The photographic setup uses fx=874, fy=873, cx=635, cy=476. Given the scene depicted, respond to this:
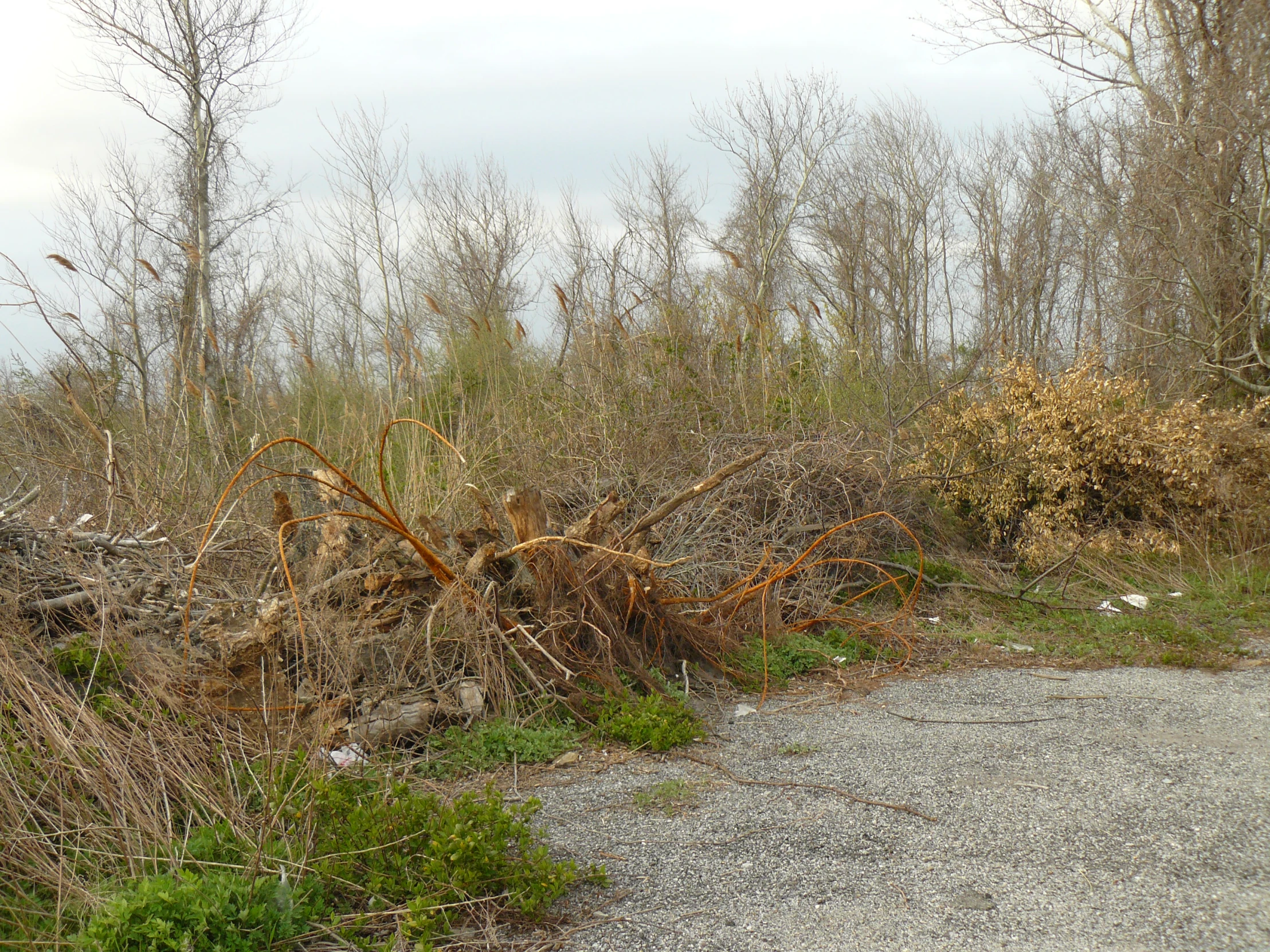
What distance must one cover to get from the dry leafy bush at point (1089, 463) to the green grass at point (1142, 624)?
63 centimetres

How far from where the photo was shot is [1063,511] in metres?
7.75

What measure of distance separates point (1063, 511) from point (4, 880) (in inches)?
305

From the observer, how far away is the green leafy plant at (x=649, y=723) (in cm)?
380

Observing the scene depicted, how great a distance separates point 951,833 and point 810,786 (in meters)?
0.59

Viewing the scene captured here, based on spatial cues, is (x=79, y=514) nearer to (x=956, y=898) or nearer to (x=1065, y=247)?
(x=956, y=898)

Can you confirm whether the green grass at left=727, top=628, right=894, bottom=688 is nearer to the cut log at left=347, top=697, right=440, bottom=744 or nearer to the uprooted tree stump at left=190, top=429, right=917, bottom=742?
the uprooted tree stump at left=190, top=429, right=917, bottom=742

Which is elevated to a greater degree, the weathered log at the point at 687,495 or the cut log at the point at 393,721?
the weathered log at the point at 687,495

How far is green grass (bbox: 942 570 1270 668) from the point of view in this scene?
5.33 m

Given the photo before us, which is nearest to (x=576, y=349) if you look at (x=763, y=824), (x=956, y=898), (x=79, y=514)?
(x=79, y=514)

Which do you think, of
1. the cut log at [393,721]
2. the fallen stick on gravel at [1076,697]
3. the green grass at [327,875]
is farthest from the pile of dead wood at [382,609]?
the fallen stick on gravel at [1076,697]

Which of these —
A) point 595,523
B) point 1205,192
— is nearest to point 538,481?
point 595,523

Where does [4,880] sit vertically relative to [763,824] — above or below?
above

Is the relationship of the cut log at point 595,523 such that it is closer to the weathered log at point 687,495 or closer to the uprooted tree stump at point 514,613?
the uprooted tree stump at point 514,613

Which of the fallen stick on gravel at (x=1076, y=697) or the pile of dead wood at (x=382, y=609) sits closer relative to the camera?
the pile of dead wood at (x=382, y=609)
